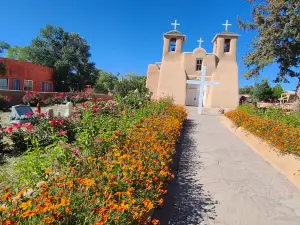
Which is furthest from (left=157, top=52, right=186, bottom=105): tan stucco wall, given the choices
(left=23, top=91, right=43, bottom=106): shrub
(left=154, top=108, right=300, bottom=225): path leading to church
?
(left=154, top=108, right=300, bottom=225): path leading to church

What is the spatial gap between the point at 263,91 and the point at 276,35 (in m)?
32.2

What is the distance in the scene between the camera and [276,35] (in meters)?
14.0

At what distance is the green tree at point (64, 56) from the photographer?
28.9 m

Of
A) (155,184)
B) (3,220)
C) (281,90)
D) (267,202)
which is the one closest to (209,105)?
(267,202)

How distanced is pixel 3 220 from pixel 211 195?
3078 mm

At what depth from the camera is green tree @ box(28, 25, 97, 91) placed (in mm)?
28906

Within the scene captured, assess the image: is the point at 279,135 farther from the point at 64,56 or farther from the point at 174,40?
the point at 64,56

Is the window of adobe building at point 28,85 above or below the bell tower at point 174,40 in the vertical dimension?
below

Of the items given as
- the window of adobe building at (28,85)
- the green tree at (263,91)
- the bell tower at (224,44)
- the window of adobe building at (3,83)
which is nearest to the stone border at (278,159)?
the bell tower at (224,44)

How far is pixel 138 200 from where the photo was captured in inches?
87.4

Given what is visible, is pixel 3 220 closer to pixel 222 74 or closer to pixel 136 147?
pixel 136 147

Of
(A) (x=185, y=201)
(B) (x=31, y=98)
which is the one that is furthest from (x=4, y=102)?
(A) (x=185, y=201)

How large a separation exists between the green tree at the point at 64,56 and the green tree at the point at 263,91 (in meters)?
30.5

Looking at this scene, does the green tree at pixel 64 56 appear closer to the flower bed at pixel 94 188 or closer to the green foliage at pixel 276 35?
the green foliage at pixel 276 35
